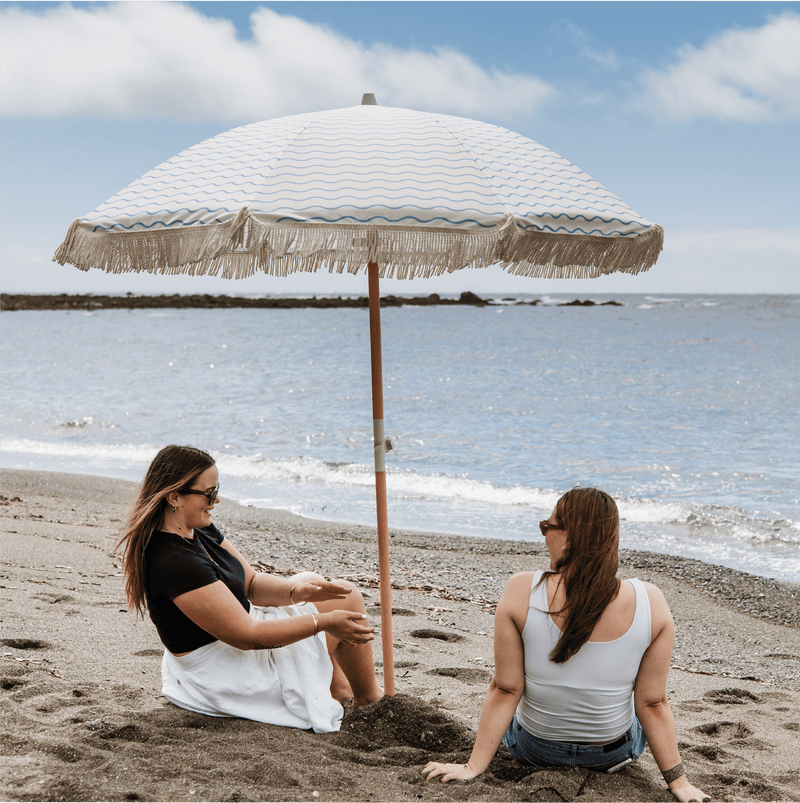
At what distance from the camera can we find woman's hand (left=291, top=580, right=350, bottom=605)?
3047mm

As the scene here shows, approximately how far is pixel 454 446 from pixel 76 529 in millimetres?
8924

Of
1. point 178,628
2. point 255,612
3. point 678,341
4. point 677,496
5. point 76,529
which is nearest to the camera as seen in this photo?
point 178,628

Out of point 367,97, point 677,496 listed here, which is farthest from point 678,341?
point 367,97

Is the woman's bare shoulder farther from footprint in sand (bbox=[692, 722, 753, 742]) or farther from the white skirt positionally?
footprint in sand (bbox=[692, 722, 753, 742])

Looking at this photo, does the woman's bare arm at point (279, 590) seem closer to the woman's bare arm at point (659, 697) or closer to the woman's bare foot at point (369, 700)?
the woman's bare foot at point (369, 700)

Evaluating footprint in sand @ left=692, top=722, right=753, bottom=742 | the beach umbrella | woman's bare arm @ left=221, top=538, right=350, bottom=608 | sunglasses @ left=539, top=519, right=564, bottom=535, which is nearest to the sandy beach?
footprint in sand @ left=692, top=722, right=753, bottom=742

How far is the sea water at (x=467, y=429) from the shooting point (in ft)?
33.1

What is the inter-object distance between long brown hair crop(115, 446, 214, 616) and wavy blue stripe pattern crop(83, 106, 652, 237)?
31.4 inches

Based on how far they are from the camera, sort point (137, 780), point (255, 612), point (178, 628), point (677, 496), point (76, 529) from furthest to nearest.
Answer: point (677, 496) → point (76, 529) → point (255, 612) → point (178, 628) → point (137, 780)

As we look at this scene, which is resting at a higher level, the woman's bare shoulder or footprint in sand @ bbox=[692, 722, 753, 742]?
the woman's bare shoulder

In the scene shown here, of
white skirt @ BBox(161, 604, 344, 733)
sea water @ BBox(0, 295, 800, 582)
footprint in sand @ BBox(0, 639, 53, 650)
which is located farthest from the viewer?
sea water @ BBox(0, 295, 800, 582)

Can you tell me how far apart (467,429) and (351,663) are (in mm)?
14398

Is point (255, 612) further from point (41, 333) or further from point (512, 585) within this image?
point (41, 333)

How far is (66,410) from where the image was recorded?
19344 mm
